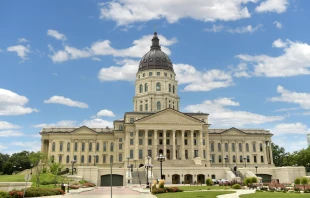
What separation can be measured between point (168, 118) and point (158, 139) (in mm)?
6585

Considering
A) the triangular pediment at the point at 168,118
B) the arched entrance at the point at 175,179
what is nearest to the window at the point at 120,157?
the triangular pediment at the point at 168,118

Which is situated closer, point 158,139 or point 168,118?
point 168,118

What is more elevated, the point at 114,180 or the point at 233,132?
the point at 233,132

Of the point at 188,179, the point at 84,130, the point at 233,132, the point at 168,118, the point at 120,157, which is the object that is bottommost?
the point at 188,179

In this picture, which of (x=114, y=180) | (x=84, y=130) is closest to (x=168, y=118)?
(x=114, y=180)

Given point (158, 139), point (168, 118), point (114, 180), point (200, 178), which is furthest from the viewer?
point (158, 139)

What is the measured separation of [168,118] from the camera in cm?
8400

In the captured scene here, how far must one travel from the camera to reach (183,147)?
83562 millimetres

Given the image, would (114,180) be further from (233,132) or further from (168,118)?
(233,132)

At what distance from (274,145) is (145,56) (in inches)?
2341

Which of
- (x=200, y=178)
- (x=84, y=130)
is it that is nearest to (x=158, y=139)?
(x=200, y=178)

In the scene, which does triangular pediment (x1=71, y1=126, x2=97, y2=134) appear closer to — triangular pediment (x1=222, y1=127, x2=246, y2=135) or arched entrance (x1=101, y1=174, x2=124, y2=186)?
arched entrance (x1=101, y1=174, x2=124, y2=186)

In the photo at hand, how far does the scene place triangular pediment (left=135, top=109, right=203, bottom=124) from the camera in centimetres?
8331

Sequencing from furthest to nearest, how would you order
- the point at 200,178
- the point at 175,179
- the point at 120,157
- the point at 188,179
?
the point at 120,157 < the point at 200,178 < the point at 188,179 < the point at 175,179
